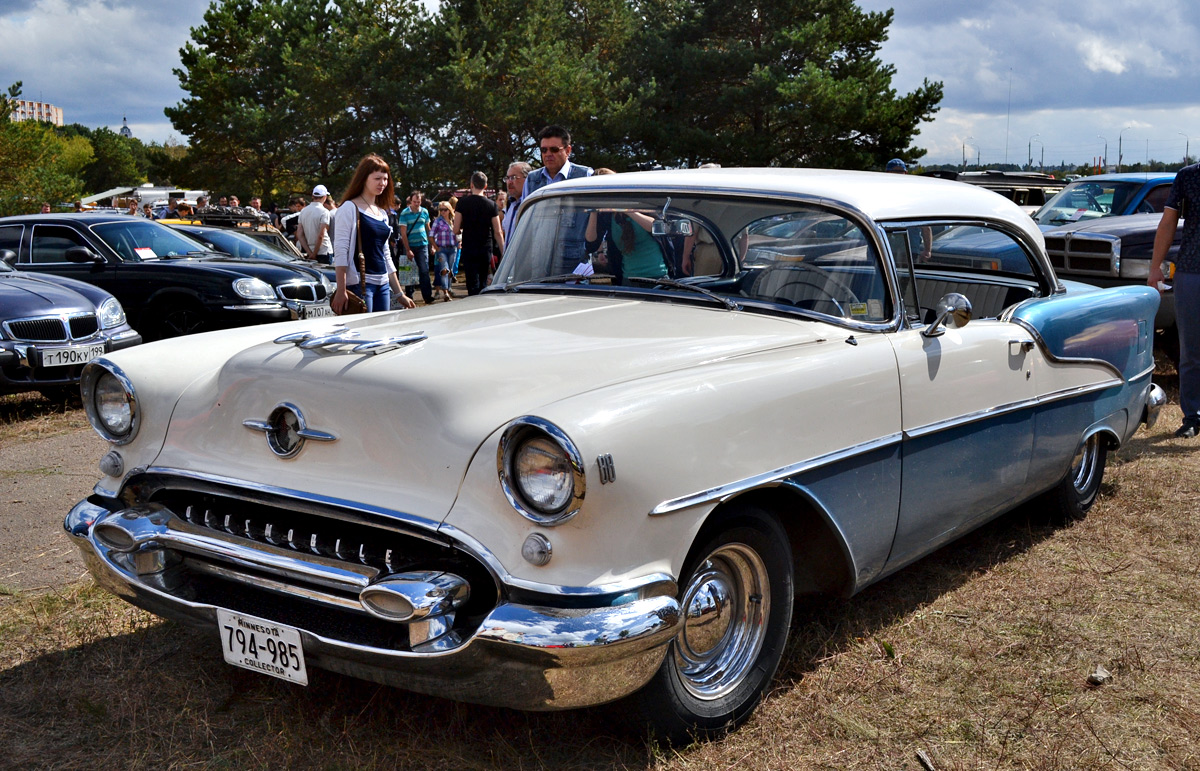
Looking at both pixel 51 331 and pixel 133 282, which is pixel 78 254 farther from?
pixel 51 331

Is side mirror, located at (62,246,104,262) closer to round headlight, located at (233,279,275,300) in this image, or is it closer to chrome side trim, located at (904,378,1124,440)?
round headlight, located at (233,279,275,300)

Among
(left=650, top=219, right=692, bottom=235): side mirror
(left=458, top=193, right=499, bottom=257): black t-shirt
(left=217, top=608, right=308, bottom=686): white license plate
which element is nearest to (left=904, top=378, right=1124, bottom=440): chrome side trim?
(left=650, top=219, right=692, bottom=235): side mirror

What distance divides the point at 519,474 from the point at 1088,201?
10008mm

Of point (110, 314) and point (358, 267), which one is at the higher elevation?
point (358, 267)

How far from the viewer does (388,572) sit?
2.51 meters

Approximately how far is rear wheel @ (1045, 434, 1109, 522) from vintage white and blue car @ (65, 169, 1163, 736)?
475 mm

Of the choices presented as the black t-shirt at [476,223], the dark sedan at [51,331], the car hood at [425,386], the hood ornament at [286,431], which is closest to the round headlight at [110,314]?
the dark sedan at [51,331]

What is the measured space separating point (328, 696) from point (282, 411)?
2.96 ft

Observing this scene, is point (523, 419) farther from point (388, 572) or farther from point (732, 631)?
point (732, 631)

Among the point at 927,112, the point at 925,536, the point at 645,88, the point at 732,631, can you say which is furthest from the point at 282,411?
the point at 927,112

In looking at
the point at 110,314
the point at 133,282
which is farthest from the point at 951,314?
the point at 133,282

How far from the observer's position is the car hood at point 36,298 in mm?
7281

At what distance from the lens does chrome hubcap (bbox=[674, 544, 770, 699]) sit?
2748mm

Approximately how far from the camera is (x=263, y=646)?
8.53 ft
